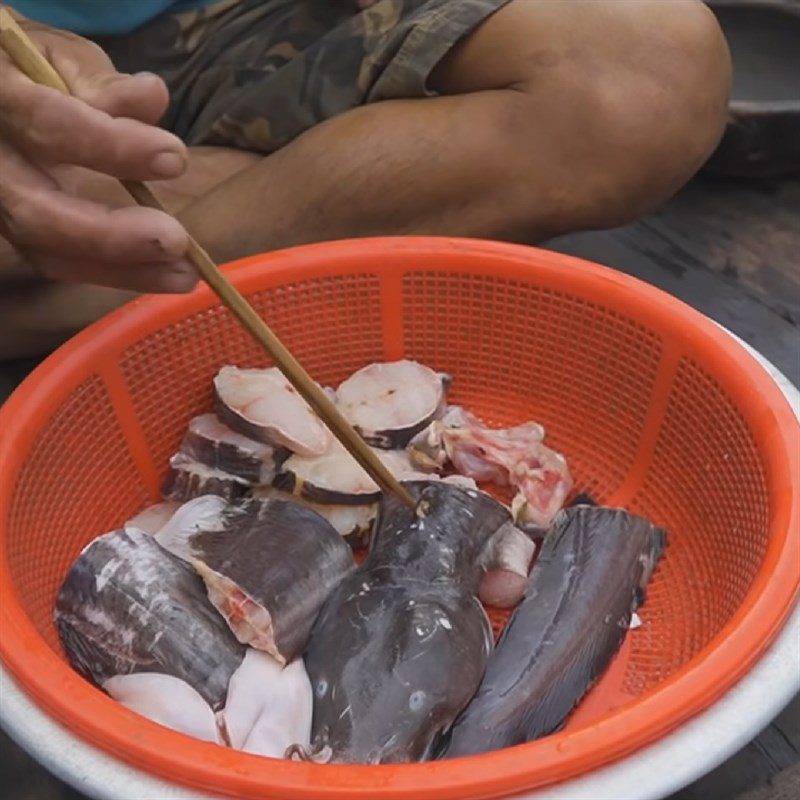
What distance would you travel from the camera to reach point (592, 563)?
3.84ft

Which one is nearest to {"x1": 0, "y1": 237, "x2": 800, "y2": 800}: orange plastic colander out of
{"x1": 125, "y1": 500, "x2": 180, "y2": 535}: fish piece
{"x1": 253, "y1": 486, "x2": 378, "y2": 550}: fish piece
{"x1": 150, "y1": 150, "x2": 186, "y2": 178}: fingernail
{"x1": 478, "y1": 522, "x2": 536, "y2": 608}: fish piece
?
{"x1": 125, "y1": 500, "x2": 180, "y2": 535}: fish piece

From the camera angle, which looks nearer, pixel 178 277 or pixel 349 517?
pixel 178 277

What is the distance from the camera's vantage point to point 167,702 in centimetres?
102

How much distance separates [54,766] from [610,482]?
810 millimetres

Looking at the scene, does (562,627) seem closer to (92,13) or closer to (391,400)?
(391,400)

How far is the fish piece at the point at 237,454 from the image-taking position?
1328 mm

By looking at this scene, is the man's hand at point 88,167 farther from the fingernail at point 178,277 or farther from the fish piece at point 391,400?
the fish piece at point 391,400

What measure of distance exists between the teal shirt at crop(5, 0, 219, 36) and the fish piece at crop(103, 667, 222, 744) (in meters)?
0.99

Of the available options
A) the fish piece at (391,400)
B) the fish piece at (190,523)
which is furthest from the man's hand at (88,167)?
the fish piece at (391,400)

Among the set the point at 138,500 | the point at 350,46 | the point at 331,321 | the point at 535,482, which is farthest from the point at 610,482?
the point at 350,46

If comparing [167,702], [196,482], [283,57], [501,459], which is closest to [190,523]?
[196,482]

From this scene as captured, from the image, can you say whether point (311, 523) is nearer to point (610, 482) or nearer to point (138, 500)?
point (138, 500)

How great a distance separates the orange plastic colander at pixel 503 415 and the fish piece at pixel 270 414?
0.07 m

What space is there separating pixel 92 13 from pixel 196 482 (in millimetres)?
734
